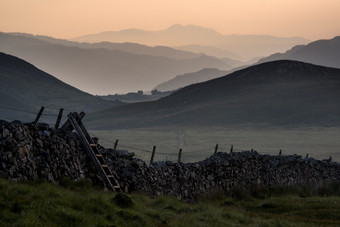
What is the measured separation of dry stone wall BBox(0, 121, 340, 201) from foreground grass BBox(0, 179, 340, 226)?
77 centimetres

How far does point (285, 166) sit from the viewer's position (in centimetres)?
3409

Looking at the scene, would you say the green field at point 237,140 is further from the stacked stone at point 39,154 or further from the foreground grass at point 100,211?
the stacked stone at point 39,154

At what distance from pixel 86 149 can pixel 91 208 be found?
5491mm

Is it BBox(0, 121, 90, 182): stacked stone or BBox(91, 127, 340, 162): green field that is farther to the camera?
BBox(91, 127, 340, 162): green field

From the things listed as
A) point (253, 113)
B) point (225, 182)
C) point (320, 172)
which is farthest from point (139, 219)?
point (253, 113)

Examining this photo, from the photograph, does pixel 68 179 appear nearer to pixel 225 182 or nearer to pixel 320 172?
pixel 225 182

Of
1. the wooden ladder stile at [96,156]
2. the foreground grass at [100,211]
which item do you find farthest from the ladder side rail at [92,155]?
the foreground grass at [100,211]

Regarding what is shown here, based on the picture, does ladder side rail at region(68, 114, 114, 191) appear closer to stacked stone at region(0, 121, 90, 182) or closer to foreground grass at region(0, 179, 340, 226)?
stacked stone at region(0, 121, 90, 182)

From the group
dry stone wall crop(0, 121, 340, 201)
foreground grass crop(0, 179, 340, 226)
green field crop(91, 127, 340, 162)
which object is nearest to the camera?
foreground grass crop(0, 179, 340, 226)

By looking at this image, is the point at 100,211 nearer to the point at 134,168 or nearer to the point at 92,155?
the point at 92,155

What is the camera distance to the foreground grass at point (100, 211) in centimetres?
1198

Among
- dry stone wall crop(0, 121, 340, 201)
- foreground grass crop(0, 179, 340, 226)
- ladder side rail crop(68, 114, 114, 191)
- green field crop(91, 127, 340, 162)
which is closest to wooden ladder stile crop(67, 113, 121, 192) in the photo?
ladder side rail crop(68, 114, 114, 191)

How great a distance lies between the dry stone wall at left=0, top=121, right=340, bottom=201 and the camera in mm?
15719

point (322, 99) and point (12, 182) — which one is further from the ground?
point (322, 99)
